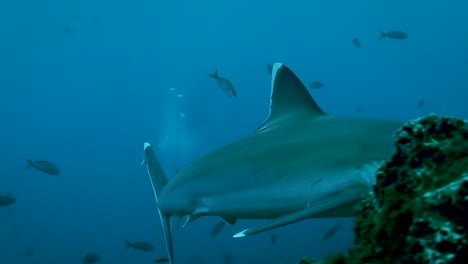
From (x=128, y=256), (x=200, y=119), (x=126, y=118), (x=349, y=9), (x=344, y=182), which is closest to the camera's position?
(x=344, y=182)

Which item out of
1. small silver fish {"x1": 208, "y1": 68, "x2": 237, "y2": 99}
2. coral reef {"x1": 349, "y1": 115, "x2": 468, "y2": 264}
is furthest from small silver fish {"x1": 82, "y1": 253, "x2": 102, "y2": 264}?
coral reef {"x1": 349, "y1": 115, "x2": 468, "y2": 264}

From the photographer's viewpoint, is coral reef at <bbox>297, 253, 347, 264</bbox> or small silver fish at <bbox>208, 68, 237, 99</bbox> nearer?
coral reef at <bbox>297, 253, 347, 264</bbox>

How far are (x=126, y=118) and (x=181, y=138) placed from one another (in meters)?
35.6

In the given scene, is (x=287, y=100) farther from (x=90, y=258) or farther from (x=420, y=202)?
(x=90, y=258)

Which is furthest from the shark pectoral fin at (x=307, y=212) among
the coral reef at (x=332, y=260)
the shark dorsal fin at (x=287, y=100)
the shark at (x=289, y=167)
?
the shark dorsal fin at (x=287, y=100)

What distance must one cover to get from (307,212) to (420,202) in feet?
5.20

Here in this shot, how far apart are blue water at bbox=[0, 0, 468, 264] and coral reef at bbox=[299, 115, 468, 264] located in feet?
228

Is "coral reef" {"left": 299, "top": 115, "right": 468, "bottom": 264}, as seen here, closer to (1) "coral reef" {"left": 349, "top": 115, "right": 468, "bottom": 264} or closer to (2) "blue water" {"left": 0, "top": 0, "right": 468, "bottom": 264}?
(1) "coral reef" {"left": 349, "top": 115, "right": 468, "bottom": 264}

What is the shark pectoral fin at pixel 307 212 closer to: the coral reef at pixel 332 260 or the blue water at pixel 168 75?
the coral reef at pixel 332 260

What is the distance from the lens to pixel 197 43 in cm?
12425

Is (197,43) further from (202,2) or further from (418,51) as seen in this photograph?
A: (418,51)

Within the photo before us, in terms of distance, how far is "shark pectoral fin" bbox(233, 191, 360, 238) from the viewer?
8.87 ft

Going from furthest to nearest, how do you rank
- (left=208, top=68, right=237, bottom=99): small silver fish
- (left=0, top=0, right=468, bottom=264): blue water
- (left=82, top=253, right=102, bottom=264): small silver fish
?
(left=0, top=0, right=468, bottom=264): blue water
(left=82, top=253, right=102, bottom=264): small silver fish
(left=208, top=68, right=237, bottom=99): small silver fish

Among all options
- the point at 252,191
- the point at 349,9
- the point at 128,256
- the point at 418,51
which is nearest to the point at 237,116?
the point at 349,9
